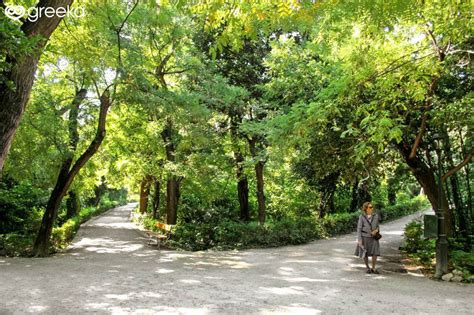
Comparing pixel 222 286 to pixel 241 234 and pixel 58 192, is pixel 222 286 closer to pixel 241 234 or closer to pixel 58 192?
pixel 241 234

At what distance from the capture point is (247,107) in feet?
54.5

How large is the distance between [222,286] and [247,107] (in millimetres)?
10041

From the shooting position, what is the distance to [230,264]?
1108cm

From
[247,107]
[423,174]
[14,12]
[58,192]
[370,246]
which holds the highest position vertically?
[247,107]

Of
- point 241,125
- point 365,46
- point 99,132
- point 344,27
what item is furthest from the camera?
point 241,125

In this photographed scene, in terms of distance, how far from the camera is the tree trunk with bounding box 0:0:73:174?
382 centimetres

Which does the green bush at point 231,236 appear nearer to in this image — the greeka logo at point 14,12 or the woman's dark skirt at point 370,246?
the woman's dark skirt at point 370,246

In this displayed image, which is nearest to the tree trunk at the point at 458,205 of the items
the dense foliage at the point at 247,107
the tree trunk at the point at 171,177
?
the dense foliage at the point at 247,107

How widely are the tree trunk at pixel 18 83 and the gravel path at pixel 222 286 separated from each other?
344 cm

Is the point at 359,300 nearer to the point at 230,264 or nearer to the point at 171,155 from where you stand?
the point at 230,264

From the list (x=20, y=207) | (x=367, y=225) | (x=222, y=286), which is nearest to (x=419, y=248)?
(x=367, y=225)

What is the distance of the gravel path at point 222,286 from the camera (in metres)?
6.33

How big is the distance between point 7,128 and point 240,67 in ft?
46.8

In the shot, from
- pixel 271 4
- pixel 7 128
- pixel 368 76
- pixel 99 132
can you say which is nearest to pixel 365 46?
pixel 368 76
